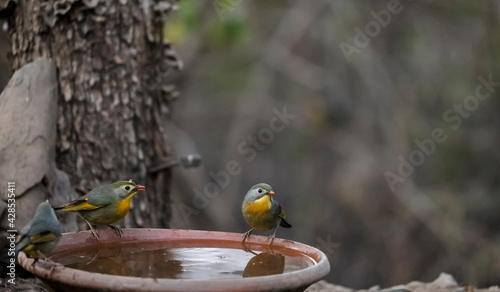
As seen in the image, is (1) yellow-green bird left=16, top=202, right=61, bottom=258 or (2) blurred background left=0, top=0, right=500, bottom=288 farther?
(2) blurred background left=0, top=0, right=500, bottom=288

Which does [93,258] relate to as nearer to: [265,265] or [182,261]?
[182,261]

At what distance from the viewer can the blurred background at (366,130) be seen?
8469mm

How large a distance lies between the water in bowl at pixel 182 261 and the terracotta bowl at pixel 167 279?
0.11 feet

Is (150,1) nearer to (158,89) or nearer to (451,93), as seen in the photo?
(158,89)

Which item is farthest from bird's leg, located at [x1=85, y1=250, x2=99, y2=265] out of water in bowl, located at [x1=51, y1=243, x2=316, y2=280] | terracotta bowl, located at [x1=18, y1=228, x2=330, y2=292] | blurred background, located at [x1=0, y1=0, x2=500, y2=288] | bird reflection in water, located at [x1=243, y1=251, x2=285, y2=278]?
blurred background, located at [x1=0, y1=0, x2=500, y2=288]

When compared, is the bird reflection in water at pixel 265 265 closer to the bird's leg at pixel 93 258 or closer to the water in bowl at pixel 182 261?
the water in bowl at pixel 182 261

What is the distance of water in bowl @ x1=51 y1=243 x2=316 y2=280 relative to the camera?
9.20 ft

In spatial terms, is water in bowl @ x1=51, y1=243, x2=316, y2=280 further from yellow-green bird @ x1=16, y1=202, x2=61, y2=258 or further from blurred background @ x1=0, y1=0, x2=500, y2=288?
blurred background @ x1=0, y1=0, x2=500, y2=288

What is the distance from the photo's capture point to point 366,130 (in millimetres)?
9203

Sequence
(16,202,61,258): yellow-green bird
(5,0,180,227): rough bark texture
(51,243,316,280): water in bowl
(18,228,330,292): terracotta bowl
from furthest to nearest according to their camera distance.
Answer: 1. (5,0,180,227): rough bark texture
2. (51,243,316,280): water in bowl
3. (16,202,61,258): yellow-green bird
4. (18,228,330,292): terracotta bowl

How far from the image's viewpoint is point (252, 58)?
994 centimetres

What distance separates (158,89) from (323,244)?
5.08 metres

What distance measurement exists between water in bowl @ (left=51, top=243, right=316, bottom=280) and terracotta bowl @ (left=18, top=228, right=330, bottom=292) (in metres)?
0.03

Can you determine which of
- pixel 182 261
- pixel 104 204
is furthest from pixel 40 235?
pixel 182 261
